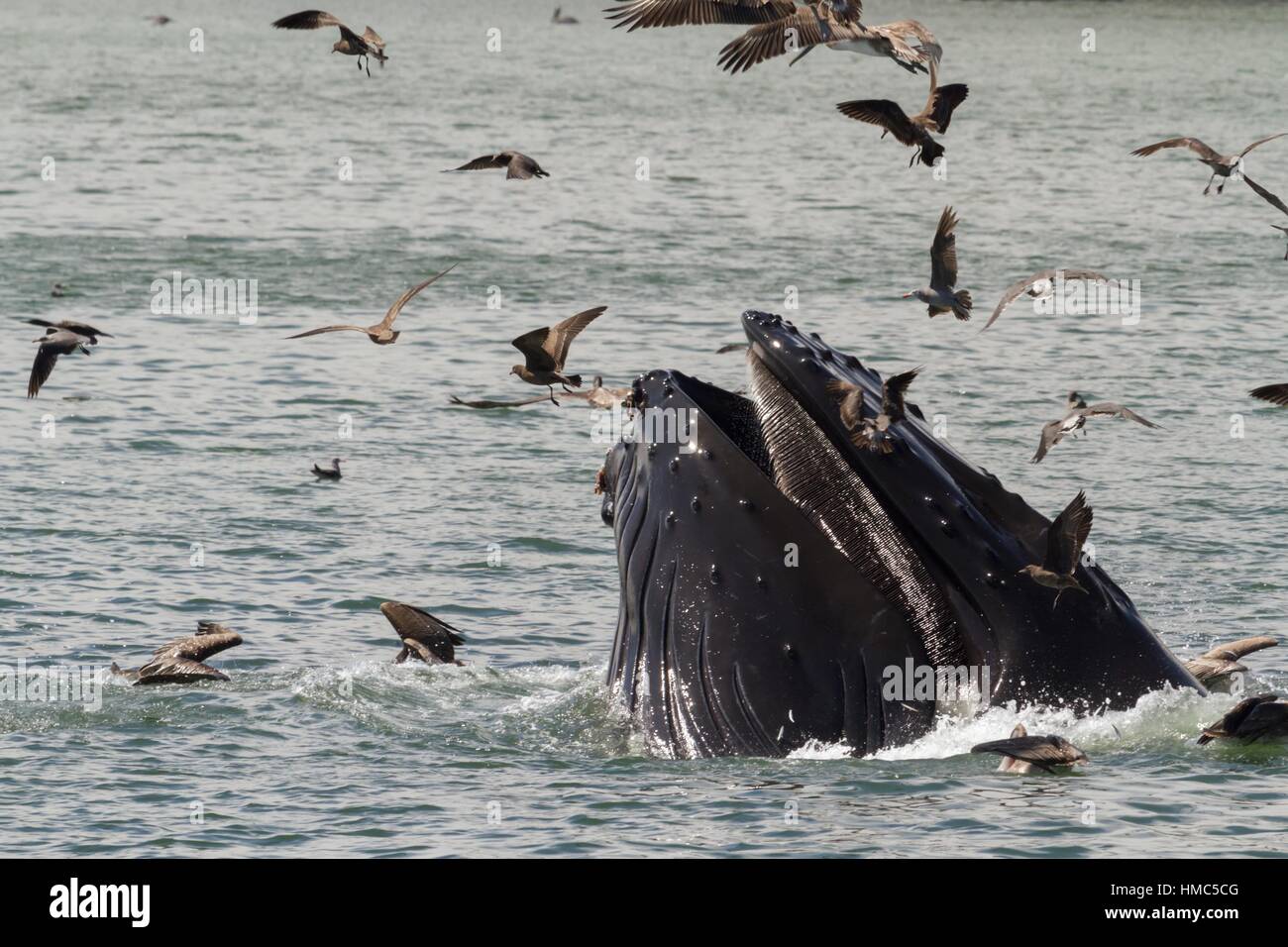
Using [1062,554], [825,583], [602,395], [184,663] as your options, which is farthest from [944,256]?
[1062,554]

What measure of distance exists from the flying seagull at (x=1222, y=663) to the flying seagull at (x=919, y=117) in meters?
3.23

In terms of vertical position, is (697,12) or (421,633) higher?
(697,12)

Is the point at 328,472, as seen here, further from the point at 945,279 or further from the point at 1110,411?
the point at 1110,411

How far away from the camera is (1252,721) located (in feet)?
31.9

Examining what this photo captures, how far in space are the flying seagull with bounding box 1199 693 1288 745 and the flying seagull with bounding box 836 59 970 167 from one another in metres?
4.27

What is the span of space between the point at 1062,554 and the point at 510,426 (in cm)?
1228

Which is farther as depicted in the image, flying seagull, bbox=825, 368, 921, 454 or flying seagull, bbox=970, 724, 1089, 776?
flying seagull, bbox=970, 724, 1089, 776

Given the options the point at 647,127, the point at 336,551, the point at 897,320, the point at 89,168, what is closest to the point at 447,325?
the point at 897,320

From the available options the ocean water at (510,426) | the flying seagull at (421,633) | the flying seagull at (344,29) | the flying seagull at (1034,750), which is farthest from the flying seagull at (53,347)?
the flying seagull at (1034,750)

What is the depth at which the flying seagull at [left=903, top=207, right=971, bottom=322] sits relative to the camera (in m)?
13.7

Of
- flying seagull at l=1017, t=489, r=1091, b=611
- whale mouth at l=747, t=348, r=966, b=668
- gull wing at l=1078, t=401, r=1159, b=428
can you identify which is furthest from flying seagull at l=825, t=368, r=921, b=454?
gull wing at l=1078, t=401, r=1159, b=428

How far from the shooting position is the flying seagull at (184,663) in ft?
38.9

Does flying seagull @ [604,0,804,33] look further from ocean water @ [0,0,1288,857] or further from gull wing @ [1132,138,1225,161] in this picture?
ocean water @ [0,0,1288,857]

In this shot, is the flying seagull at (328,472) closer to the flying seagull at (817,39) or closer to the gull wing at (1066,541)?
the flying seagull at (817,39)
